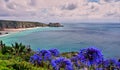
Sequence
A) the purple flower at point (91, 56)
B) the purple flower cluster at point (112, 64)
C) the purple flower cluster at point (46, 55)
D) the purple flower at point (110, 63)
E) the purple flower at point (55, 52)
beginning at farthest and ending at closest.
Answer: the purple flower at point (55, 52), the purple flower cluster at point (46, 55), the purple flower at point (110, 63), the purple flower cluster at point (112, 64), the purple flower at point (91, 56)

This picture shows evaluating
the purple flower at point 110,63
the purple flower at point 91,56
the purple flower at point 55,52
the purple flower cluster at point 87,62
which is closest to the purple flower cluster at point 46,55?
the purple flower at point 55,52

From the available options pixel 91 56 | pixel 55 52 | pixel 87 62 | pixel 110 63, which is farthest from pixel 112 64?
pixel 55 52

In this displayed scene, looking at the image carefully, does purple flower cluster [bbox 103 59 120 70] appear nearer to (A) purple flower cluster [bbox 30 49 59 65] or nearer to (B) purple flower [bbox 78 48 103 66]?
(B) purple flower [bbox 78 48 103 66]

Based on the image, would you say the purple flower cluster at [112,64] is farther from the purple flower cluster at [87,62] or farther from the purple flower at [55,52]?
the purple flower at [55,52]

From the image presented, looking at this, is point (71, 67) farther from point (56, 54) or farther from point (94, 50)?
point (56, 54)

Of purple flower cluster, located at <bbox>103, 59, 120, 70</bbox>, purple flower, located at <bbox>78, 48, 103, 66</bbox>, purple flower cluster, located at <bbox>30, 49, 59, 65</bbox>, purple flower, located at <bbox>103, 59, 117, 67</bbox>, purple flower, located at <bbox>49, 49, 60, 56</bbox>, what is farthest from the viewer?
purple flower, located at <bbox>49, 49, 60, 56</bbox>

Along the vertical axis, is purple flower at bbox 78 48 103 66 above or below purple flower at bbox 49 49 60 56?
above

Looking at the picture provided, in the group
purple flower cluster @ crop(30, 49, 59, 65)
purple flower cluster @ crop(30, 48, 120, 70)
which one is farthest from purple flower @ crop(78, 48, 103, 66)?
purple flower cluster @ crop(30, 49, 59, 65)

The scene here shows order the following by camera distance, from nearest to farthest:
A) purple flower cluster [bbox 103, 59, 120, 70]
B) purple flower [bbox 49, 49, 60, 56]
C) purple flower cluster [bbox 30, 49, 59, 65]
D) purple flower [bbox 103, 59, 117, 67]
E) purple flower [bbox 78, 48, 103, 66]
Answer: purple flower [bbox 78, 48, 103, 66] → purple flower cluster [bbox 103, 59, 120, 70] → purple flower [bbox 103, 59, 117, 67] → purple flower cluster [bbox 30, 49, 59, 65] → purple flower [bbox 49, 49, 60, 56]

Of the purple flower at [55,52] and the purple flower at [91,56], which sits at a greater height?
the purple flower at [91,56]

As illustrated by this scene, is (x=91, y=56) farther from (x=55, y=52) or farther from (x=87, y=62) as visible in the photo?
(x=55, y=52)

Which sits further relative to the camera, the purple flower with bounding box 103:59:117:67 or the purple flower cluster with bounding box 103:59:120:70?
the purple flower with bounding box 103:59:117:67
